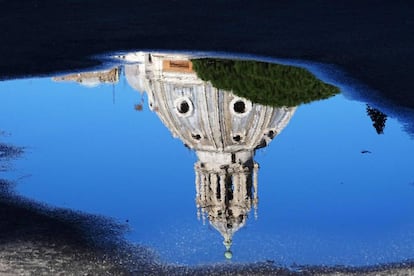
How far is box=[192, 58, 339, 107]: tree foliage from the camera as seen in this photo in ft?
64.5

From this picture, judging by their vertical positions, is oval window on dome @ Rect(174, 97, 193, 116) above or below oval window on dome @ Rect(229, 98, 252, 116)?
above

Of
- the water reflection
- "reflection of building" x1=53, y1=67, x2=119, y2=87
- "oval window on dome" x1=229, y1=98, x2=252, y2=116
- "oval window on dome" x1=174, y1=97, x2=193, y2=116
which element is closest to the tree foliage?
the water reflection

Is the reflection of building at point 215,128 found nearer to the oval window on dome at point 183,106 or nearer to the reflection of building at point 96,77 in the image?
the oval window on dome at point 183,106

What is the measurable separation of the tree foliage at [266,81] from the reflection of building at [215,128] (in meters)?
0.34

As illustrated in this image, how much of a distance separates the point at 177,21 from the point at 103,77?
5.75 meters

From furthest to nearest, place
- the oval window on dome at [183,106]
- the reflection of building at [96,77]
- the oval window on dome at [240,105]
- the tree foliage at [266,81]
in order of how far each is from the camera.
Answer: the oval window on dome at [183,106] < the oval window on dome at [240,105] < the reflection of building at [96,77] < the tree foliage at [266,81]

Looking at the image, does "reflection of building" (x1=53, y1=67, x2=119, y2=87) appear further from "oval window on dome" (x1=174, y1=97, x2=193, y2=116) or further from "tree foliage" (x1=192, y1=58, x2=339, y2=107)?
"oval window on dome" (x1=174, y1=97, x2=193, y2=116)

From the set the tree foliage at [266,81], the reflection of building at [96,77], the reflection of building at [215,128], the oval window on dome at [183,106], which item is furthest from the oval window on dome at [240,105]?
the oval window on dome at [183,106]

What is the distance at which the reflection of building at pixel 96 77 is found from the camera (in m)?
21.2

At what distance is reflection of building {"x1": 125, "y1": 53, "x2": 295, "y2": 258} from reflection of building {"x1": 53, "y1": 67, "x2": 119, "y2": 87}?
31 cm

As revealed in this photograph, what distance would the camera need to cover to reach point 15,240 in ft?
41.0

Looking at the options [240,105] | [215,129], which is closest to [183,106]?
[215,129]

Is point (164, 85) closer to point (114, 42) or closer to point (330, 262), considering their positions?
point (114, 42)

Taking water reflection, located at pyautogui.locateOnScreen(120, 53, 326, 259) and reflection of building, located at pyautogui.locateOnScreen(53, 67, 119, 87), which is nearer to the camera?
water reflection, located at pyautogui.locateOnScreen(120, 53, 326, 259)
